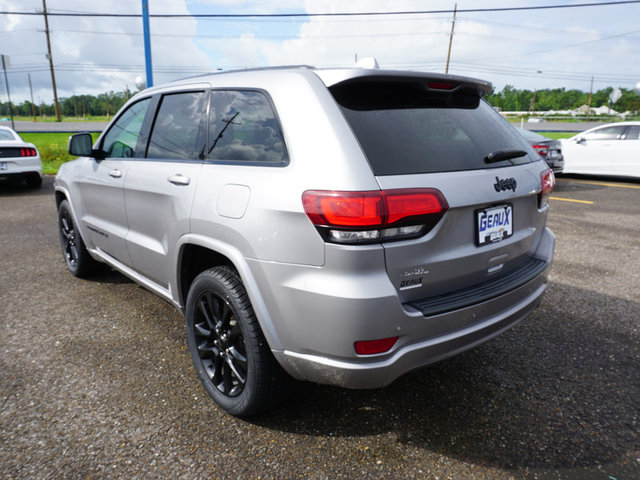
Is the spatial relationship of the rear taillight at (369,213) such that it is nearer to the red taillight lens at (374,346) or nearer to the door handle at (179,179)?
the red taillight lens at (374,346)

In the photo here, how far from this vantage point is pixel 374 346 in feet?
6.07

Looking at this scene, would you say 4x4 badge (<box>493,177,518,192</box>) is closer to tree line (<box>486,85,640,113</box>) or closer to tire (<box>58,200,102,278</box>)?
tire (<box>58,200,102,278</box>)

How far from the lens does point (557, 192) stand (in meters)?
10.4

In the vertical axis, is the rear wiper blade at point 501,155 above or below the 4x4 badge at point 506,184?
above

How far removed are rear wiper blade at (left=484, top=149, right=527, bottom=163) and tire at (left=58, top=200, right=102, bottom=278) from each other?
12.0 feet

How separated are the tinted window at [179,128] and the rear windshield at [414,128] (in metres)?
1.01

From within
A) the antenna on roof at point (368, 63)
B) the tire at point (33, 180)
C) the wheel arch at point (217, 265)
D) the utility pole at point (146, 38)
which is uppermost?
the utility pole at point (146, 38)

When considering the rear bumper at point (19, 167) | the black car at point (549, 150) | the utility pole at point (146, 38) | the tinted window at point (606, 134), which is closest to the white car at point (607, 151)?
the tinted window at point (606, 134)

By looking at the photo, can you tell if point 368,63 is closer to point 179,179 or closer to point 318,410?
point 179,179

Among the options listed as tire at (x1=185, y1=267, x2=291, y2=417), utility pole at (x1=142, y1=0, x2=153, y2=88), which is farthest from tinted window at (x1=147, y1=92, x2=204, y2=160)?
utility pole at (x1=142, y1=0, x2=153, y2=88)

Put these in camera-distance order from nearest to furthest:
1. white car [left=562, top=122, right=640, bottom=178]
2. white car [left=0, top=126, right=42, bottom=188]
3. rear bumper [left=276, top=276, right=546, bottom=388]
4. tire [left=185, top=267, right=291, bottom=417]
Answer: rear bumper [left=276, top=276, right=546, bottom=388]
tire [left=185, top=267, right=291, bottom=417]
white car [left=0, top=126, right=42, bottom=188]
white car [left=562, top=122, right=640, bottom=178]

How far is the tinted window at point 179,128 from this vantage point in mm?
2666

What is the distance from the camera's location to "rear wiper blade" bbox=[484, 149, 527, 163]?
223 cm

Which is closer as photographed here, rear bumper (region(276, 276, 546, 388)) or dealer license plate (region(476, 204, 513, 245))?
rear bumper (region(276, 276, 546, 388))
